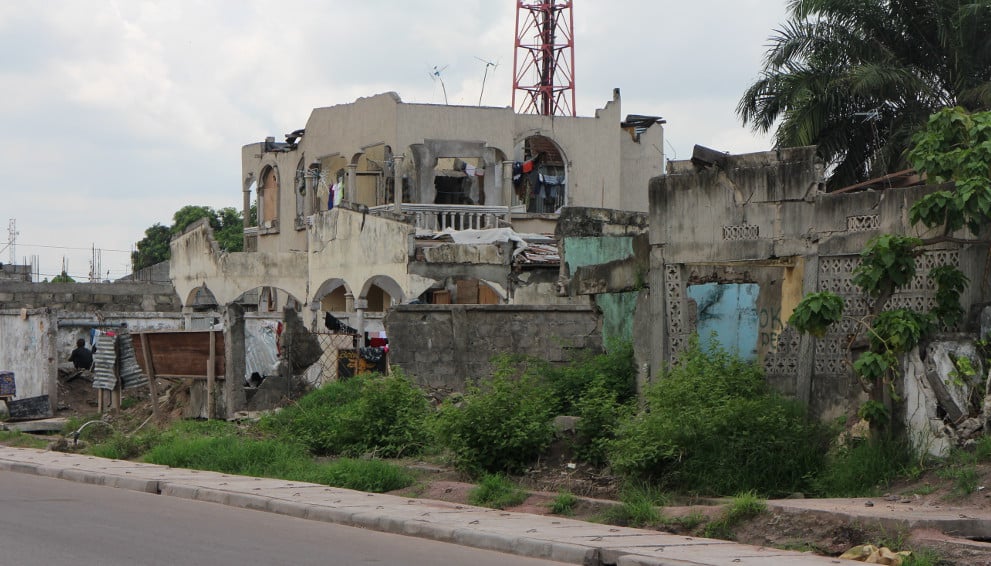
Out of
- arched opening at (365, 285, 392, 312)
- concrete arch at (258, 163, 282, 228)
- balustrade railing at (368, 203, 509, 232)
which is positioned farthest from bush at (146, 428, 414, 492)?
concrete arch at (258, 163, 282, 228)

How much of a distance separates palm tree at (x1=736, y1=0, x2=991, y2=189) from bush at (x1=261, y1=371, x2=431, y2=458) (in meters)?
12.8

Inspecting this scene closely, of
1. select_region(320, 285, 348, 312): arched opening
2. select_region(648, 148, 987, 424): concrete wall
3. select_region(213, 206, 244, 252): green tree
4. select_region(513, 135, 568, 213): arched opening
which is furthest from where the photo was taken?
select_region(213, 206, 244, 252): green tree

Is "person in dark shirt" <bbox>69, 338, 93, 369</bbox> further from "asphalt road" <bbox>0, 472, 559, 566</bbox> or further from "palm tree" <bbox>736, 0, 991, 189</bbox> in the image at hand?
"palm tree" <bbox>736, 0, 991, 189</bbox>

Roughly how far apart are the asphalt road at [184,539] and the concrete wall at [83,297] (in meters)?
19.7

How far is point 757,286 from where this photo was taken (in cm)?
1606

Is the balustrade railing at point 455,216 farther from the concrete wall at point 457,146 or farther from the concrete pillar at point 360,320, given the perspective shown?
the concrete pillar at point 360,320

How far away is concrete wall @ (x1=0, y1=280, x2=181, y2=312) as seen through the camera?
3144 cm

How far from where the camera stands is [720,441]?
11625mm

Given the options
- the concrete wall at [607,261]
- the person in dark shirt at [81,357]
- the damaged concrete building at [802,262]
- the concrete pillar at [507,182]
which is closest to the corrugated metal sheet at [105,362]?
the person in dark shirt at [81,357]

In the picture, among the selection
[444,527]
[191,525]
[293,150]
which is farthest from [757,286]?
[293,150]

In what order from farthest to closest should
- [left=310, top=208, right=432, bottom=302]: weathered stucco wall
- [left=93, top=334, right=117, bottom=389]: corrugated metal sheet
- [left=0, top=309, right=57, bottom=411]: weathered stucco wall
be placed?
[left=310, top=208, right=432, bottom=302]: weathered stucco wall, [left=0, top=309, right=57, bottom=411]: weathered stucco wall, [left=93, top=334, right=117, bottom=389]: corrugated metal sheet

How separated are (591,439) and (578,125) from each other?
64.6ft

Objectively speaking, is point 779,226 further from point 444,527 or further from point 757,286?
point 444,527

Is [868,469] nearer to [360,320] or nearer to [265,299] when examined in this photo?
[360,320]
